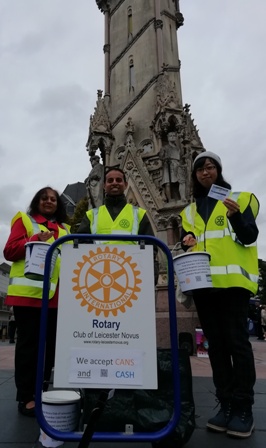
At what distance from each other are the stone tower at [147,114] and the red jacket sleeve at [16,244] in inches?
323

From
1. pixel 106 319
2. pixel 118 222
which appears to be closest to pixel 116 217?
pixel 118 222

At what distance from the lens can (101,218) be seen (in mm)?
3225

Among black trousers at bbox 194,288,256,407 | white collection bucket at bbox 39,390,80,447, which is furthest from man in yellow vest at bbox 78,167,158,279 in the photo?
white collection bucket at bbox 39,390,80,447

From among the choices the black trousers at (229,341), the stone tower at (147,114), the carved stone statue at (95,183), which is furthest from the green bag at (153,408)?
the carved stone statue at (95,183)

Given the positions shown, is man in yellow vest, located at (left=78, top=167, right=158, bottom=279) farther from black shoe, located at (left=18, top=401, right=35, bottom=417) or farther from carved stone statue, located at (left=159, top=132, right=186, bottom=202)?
carved stone statue, located at (left=159, top=132, right=186, bottom=202)

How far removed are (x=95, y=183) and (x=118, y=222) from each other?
10.8 meters

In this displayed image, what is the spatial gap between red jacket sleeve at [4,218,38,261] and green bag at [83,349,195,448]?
153cm

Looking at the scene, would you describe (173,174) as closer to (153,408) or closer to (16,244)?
(16,244)

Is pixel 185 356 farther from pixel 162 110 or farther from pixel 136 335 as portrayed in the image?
pixel 162 110

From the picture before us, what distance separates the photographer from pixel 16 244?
334 centimetres

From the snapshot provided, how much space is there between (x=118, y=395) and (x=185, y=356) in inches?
19.6

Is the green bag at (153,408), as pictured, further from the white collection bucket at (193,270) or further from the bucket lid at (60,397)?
the white collection bucket at (193,270)

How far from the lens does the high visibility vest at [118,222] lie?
3.12 metres

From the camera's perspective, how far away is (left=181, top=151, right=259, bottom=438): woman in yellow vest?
266 cm
